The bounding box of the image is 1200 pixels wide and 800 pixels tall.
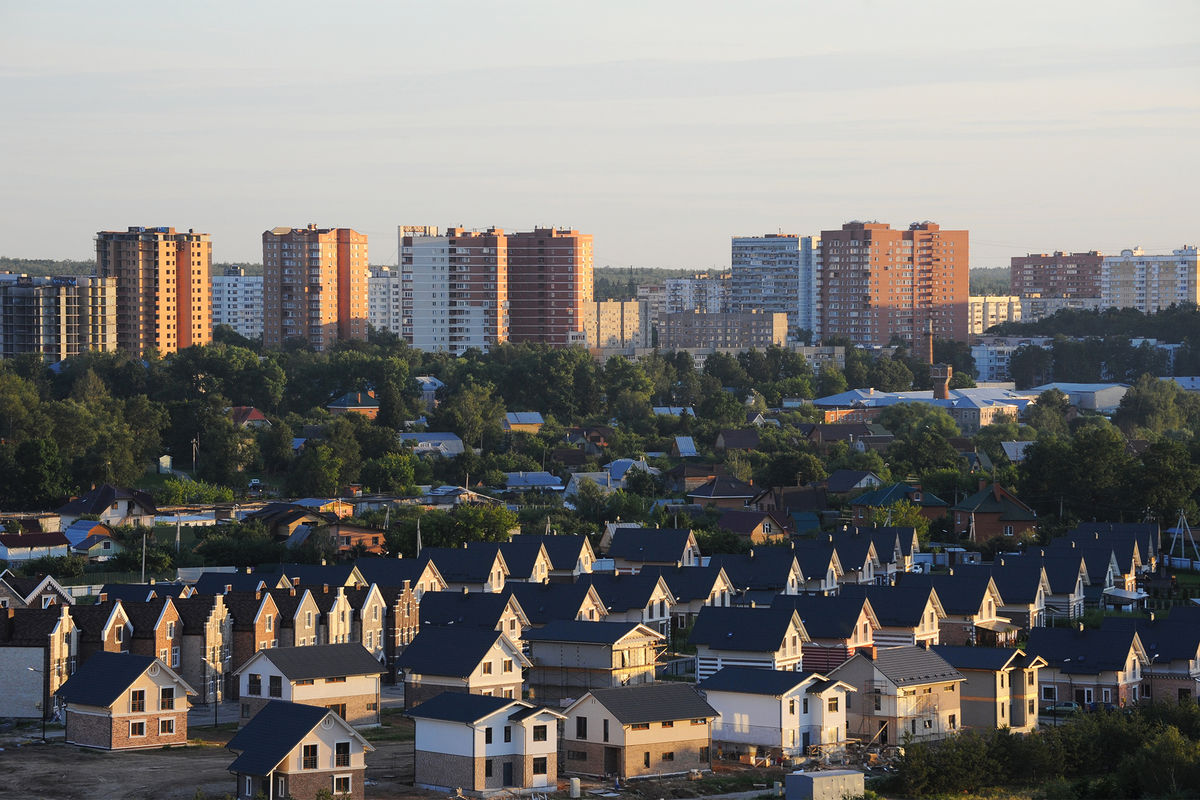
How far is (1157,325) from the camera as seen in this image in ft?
362

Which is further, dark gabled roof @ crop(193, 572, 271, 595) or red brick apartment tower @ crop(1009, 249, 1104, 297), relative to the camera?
red brick apartment tower @ crop(1009, 249, 1104, 297)

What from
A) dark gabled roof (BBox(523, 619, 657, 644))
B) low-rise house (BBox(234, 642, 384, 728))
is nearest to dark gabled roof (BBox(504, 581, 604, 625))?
dark gabled roof (BBox(523, 619, 657, 644))

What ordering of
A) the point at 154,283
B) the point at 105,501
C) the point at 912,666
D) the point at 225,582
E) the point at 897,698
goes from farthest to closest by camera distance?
the point at 154,283 < the point at 105,501 < the point at 225,582 < the point at 912,666 < the point at 897,698

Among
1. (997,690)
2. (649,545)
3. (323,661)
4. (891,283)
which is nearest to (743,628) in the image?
(997,690)

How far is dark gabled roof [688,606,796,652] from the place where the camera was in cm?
3027

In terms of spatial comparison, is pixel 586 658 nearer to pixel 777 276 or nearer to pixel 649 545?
pixel 649 545

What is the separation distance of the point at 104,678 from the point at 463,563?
13.1 m

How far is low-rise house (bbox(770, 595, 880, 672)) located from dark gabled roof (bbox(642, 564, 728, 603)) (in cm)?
407

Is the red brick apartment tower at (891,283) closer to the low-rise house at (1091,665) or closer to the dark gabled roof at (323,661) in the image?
the low-rise house at (1091,665)

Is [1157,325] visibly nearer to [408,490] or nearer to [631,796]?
[408,490]

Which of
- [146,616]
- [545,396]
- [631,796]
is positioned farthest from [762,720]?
[545,396]

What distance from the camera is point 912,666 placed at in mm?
27953

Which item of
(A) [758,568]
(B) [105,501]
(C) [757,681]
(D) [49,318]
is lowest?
(C) [757,681]

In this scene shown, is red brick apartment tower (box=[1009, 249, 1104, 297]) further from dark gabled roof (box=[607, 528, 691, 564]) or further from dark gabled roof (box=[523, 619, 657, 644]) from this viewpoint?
dark gabled roof (box=[523, 619, 657, 644])
